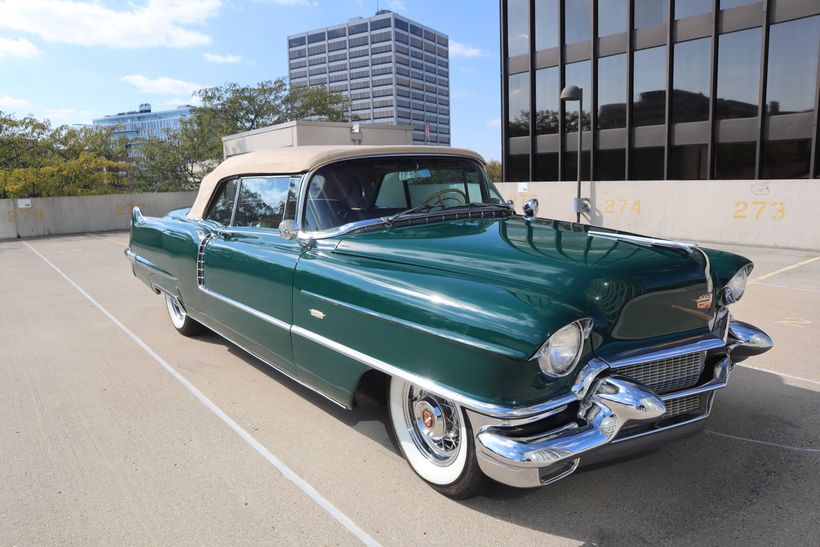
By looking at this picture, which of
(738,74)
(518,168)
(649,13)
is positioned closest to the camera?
(738,74)

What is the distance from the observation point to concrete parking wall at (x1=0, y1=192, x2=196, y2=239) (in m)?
22.3

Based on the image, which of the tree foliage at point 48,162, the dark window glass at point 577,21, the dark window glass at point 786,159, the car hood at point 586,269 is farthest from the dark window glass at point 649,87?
the tree foliage at point 48,162

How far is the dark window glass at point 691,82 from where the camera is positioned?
18.7 meters

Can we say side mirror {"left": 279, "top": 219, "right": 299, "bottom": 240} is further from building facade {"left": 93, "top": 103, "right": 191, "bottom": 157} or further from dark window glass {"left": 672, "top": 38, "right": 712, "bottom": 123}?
building facade {"left": 93, "top": 103, "right": 191, "bottom": 157}

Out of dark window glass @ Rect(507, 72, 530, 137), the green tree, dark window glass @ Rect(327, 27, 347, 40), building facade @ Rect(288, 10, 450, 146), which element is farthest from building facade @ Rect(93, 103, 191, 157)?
dark window glass @ Rect(507, 72, 530, 137)

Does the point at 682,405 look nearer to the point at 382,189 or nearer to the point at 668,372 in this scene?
the point at 668,372

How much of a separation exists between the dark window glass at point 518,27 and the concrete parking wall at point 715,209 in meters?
8.33

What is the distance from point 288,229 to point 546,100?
21360 mm

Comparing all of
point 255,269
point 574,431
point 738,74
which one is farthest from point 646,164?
point 574,431

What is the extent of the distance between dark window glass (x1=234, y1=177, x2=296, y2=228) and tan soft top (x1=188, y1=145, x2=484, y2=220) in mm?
71

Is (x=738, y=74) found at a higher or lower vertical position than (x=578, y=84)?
lower

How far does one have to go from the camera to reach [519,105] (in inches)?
936

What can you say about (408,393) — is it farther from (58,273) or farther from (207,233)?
(58,273)

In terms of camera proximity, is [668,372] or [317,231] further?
[317,231]
